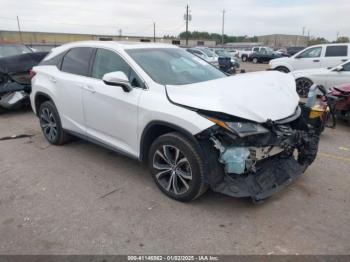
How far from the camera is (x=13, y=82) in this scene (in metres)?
7.81

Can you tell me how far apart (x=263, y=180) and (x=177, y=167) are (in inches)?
36.6

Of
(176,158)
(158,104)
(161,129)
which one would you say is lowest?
(176,158)

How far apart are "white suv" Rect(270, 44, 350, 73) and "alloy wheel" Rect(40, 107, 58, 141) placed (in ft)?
33.4

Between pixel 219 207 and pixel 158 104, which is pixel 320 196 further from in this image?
pixel 158 104

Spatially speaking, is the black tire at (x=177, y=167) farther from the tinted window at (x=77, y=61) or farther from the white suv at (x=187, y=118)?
the tinted window at (x=77, y=61)

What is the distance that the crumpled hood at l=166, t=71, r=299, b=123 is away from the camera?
10.2 ft

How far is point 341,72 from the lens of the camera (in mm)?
8664

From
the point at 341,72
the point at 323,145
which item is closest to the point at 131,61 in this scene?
the point at 323,145

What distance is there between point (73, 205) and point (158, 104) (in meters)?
1.51

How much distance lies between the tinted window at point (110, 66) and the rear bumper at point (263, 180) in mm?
1589

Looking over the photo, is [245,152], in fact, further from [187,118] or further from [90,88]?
[90,88]

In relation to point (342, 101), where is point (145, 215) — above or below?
below

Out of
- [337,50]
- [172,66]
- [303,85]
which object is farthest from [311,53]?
[172,66]

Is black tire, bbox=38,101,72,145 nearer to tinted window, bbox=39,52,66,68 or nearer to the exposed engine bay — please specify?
tinted window, bbox=39,52,66,68
